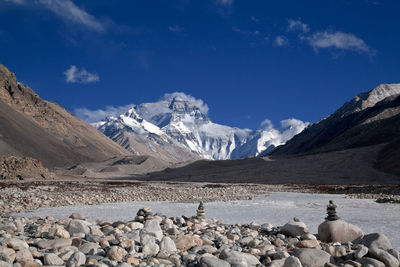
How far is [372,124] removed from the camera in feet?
349

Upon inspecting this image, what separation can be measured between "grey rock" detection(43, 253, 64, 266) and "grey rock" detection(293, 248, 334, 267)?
3.68m

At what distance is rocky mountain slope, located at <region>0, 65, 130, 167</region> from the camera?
110812mm

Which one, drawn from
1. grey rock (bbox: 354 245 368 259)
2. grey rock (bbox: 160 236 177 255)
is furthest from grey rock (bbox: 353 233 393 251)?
grey rock (bbox: 160 236 177 255)

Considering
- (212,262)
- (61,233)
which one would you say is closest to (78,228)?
(61,233)

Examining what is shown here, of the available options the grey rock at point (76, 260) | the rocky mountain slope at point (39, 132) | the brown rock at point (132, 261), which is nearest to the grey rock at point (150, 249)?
the brown rock at point (132, 261)

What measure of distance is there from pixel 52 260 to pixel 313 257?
3.99m

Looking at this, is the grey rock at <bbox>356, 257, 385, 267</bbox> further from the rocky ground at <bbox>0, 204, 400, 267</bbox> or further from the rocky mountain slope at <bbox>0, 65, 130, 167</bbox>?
the rocky mountain slope at <bbox>0, 65, 130, 167</bbox>

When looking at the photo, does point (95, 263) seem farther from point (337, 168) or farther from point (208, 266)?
point (337, 168)

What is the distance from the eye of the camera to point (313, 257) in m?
5.78

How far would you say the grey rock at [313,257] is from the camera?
570cm

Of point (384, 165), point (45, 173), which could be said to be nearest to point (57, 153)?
point (45, 173)

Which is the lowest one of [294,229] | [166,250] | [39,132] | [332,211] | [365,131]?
[166,250]

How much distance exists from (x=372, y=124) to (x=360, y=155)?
127 feet

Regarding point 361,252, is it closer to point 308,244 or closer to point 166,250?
point 308,244
